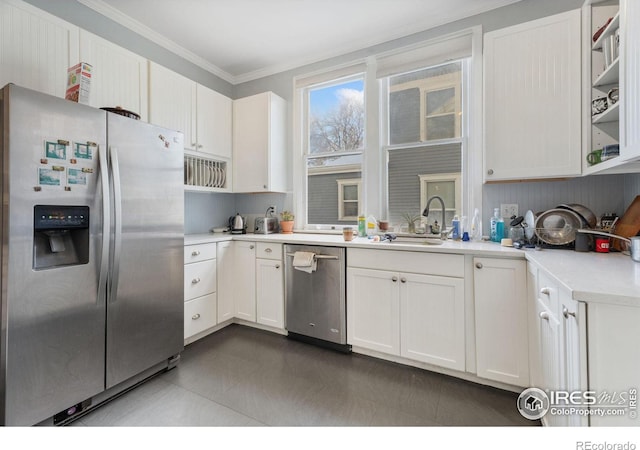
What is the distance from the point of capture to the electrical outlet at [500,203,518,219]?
85.2 inches

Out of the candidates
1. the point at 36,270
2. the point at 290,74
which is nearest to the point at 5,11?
the point at 36,270

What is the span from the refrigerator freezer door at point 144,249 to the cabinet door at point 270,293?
2.34ft

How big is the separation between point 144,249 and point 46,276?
49 cm

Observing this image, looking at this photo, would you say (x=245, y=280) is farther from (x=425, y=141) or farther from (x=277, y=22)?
(x=277, y=22)

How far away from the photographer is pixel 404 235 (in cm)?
246

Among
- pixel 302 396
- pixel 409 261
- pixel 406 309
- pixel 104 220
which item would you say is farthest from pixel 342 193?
pixel 104 220

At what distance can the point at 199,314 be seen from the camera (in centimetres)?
243

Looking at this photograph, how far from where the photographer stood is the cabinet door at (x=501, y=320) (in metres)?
1.66

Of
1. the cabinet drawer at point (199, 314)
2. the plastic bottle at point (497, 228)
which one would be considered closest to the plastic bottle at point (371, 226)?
the plastic bottle at point (497, 228)

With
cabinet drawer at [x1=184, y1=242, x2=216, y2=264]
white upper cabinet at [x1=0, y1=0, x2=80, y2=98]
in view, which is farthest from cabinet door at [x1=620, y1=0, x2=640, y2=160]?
white upper cabinet at [x1=0, y1=0, x2=80, y2=98]

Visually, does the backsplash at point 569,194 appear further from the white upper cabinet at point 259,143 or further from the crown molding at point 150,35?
the crown molding at point 150,35

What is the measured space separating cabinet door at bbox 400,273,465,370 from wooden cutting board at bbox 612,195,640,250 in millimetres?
917

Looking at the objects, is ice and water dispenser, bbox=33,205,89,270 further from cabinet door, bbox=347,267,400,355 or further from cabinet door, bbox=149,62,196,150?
cabinet door, bbox=347,267,400,355
